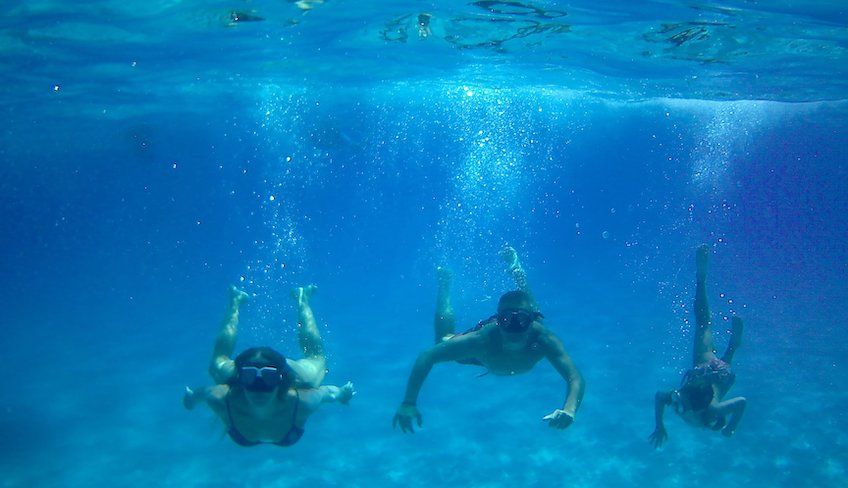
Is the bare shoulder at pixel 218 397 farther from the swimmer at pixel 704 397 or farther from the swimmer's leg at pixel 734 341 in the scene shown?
the swimmer's leg at pixel 734 341

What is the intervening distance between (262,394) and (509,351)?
3041 mm

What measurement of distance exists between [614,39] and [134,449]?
1784cm

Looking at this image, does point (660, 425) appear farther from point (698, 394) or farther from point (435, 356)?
point (435, 356)

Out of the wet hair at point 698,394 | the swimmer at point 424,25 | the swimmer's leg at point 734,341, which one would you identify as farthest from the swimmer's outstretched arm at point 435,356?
the swimmer at point 424,25

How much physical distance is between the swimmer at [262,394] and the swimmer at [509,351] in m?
1.27

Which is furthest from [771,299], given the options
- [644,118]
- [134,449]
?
[134,449]

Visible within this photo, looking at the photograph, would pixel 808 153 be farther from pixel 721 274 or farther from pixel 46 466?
pixel 46 466

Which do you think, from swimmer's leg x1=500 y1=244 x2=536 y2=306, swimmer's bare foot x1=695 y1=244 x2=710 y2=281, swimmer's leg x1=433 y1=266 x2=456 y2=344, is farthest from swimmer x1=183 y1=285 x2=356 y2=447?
swimmer's bare foot x1=695 y1=244 x2=710 y2=281

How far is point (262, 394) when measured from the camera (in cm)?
568

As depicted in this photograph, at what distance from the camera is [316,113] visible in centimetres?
3759

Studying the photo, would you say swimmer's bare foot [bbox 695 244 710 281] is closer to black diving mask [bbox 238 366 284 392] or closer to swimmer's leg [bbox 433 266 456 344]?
swimmer's leg [bbox 433 266 456 344]

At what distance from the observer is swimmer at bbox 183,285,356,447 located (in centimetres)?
563

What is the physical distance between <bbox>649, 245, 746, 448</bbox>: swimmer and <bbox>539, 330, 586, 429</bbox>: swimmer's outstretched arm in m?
2.66

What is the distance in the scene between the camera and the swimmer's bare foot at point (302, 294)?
1039 cm
